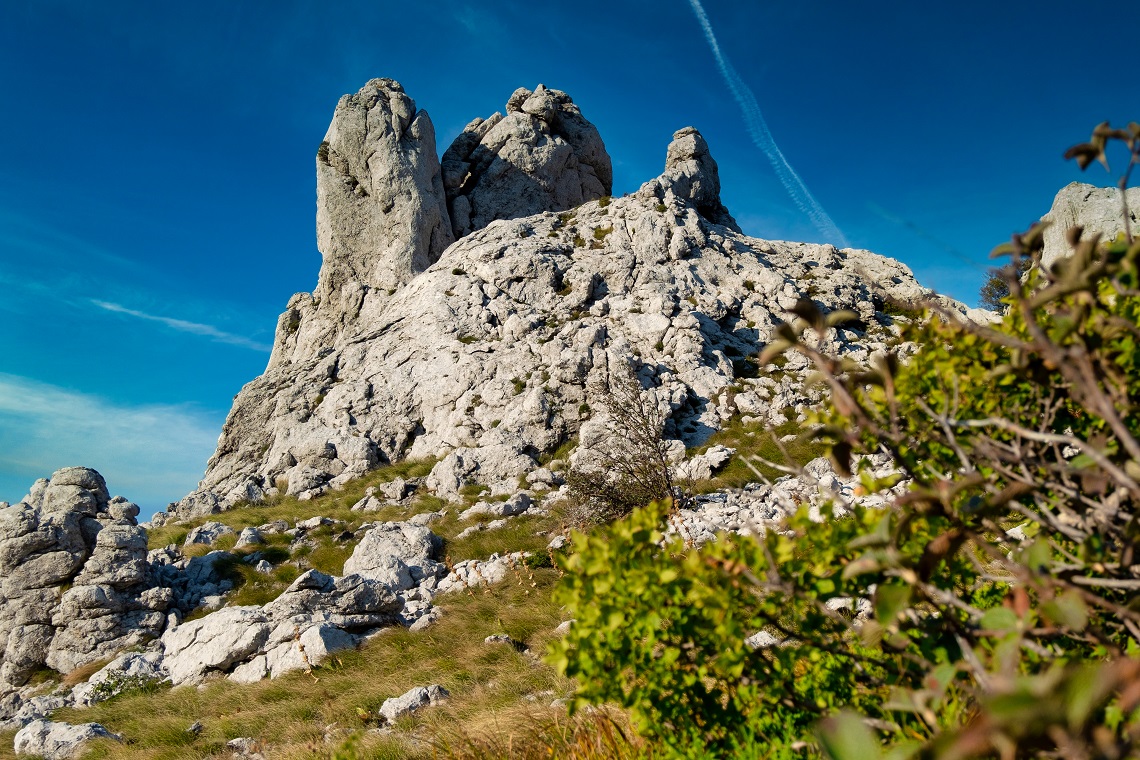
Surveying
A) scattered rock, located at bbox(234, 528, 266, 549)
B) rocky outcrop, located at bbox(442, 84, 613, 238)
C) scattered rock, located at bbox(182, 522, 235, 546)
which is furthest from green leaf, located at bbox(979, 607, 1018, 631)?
rocky outcrop, located at bbox(442, 84, 613, 238)

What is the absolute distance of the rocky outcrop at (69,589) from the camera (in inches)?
537

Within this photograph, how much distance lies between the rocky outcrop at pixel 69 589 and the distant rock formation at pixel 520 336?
403 inches

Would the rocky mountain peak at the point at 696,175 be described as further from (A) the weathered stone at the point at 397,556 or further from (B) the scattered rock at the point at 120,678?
(B) the scattered rock at the point at 120,678

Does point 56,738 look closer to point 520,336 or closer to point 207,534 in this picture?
point 207,534

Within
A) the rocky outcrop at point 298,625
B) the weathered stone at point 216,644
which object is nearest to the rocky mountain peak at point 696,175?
the rocky outcrop at point 298,625

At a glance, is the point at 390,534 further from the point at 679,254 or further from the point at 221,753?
the point at 679,254

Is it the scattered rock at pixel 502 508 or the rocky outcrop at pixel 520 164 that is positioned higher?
the rocky outcrop at pixel 520 164

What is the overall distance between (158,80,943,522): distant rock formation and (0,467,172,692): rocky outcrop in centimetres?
1024

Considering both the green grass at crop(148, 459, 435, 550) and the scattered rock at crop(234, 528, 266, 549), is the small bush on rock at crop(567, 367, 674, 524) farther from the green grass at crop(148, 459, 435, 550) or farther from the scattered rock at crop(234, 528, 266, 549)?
the scattered rock at crop(234, 528, 266, 549)

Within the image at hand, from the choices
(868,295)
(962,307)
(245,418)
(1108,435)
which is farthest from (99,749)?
(962,307)

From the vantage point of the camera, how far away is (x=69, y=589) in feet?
48.0

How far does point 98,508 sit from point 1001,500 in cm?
2157

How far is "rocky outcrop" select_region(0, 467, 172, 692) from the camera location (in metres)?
13.6

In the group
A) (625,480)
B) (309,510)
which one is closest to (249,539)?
(309,510)
